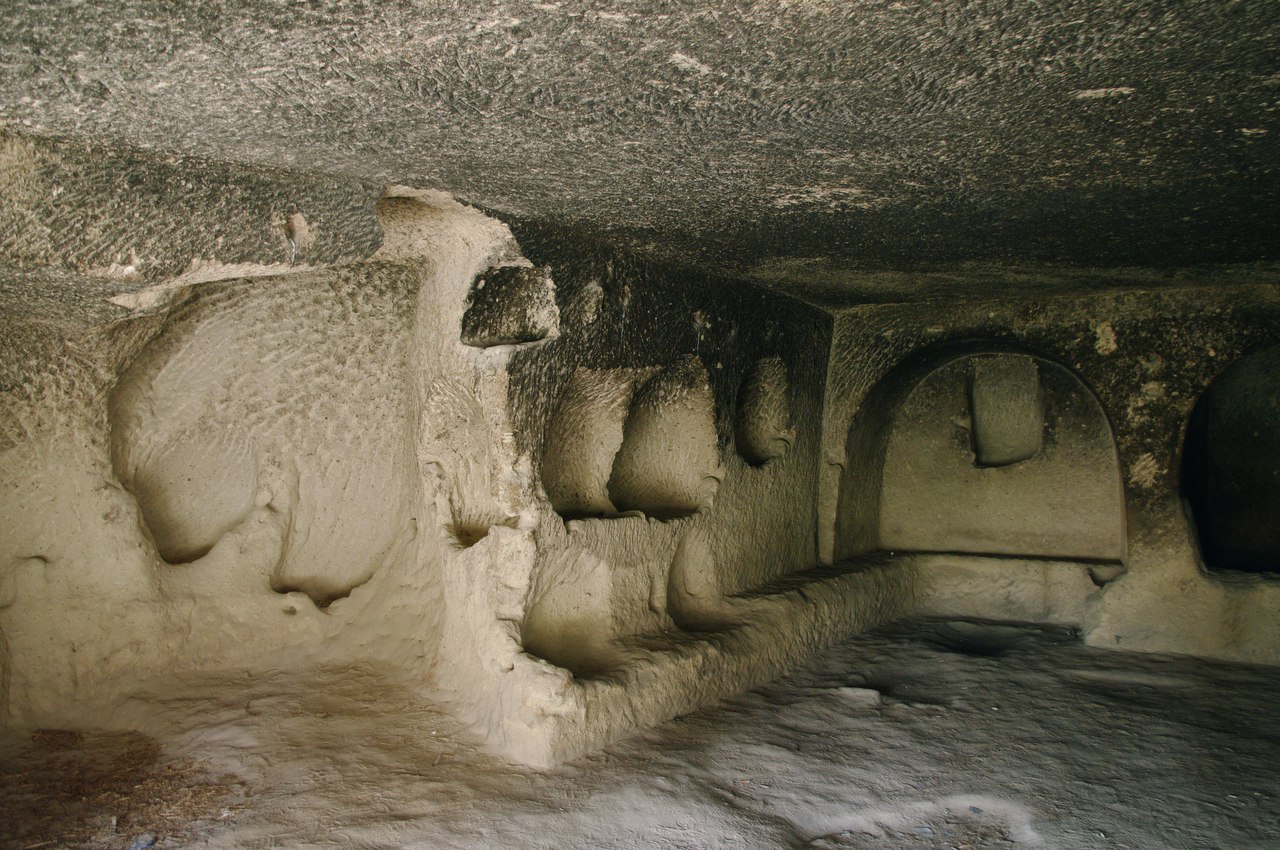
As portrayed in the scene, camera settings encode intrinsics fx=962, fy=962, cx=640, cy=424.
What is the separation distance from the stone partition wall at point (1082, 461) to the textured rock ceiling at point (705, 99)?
1.50 metres

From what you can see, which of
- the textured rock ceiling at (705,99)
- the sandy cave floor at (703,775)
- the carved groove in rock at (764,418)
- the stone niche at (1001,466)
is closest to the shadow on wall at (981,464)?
the stone niche at (1001,466)

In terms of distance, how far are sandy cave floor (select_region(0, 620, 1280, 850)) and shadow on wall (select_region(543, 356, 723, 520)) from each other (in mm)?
902

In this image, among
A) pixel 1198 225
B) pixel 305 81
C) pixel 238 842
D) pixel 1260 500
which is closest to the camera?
pixel 305 81

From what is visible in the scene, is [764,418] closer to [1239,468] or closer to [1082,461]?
[1082,461]

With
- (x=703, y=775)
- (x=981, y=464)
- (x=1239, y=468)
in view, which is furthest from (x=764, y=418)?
(x=1239, y=468)

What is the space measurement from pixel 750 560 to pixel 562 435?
129 cm

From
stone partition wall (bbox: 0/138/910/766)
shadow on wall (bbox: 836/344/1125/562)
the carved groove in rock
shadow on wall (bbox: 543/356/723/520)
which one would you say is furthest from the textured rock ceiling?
shadow on wall (bbox: 836/344/1125/562)

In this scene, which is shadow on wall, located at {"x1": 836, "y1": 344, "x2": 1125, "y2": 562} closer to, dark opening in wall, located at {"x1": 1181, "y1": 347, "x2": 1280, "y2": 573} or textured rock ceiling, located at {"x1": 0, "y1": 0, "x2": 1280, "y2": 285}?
dark opening in wall, located at {"x1": 1181, "y1": 347, "x2": 1280, "y2": 573}

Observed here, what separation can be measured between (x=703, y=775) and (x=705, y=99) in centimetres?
207

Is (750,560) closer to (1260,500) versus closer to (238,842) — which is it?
(238,842)

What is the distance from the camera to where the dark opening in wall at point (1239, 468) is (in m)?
5.29

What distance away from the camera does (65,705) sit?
10.1 ft

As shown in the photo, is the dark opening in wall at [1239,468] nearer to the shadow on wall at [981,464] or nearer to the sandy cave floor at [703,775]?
the shadow on wall at [981,464]

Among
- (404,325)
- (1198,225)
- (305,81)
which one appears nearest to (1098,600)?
(1198,225)
